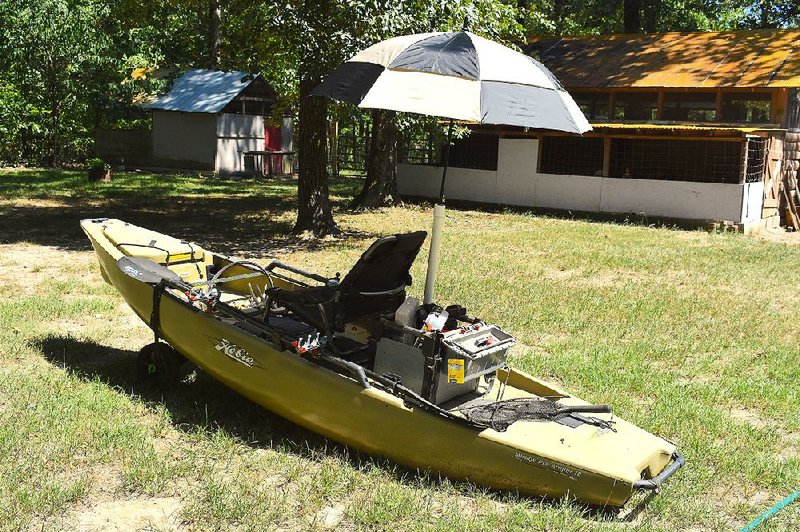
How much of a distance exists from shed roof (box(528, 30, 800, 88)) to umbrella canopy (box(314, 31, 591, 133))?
55.0 ft

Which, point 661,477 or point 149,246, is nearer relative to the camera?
point 661,477

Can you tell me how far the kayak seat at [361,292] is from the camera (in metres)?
5.88

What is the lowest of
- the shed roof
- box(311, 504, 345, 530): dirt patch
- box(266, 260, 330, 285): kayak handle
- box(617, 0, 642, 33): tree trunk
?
box(311, 504, 345, 530): dirt patch

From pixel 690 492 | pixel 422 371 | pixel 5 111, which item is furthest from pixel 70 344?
pixel 5 111

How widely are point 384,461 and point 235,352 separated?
137 centimetres

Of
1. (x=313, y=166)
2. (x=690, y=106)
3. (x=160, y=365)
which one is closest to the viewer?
(x=160, y=365)

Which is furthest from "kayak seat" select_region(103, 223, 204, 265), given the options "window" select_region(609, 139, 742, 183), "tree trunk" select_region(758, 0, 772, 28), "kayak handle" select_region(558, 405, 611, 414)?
"tree trunk" select_region(758, 0, 772, 28)

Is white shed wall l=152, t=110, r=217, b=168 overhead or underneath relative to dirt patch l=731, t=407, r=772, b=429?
overhead

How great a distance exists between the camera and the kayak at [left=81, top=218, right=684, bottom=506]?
4.98m

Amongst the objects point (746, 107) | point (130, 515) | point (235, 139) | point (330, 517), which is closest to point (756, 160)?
point (746, 107)

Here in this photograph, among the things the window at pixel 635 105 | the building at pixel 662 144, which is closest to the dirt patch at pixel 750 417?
the building at pixel 662 144

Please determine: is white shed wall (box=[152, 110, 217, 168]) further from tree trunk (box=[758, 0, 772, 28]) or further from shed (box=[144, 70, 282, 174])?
tree trunk (box=[758, 0, 772, 28])

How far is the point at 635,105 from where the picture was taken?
2356 cm

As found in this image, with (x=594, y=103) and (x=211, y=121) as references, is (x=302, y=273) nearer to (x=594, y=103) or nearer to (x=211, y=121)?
(x=594, y=103)
